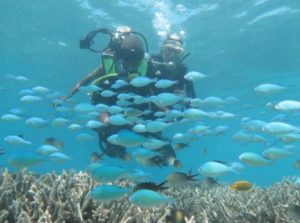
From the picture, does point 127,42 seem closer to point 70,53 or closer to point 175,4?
point 175,4

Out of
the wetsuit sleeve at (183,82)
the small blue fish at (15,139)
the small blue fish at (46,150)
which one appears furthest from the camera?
the wetsuit sleeve at (183,82)

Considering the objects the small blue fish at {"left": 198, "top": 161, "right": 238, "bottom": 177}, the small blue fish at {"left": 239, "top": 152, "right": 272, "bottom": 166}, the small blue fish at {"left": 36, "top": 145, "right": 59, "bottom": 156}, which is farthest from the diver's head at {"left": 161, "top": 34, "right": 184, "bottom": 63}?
the small blue fish at {"left": 198, "top": 161, "right": 238, "bottom": 177}

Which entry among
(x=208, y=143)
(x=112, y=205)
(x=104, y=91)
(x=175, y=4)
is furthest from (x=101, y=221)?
(x=208, y=143)

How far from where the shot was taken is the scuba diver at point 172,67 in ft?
33.2

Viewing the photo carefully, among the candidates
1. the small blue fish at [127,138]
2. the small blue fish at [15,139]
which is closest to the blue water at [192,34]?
the small blue fish at [15,139]

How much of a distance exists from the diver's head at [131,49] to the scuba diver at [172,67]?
2.90 ft

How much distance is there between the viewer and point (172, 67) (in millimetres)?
10125

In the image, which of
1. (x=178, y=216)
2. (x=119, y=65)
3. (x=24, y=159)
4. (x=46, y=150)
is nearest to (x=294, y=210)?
(x=178, y=216)

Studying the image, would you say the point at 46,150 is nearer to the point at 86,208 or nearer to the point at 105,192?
the point at 86,208

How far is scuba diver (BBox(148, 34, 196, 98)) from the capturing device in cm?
1013

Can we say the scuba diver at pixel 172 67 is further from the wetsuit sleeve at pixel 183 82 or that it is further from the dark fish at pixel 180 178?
the dark fish at pixel 180 178

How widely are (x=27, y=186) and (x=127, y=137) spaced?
182cm

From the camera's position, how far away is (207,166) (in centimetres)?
609

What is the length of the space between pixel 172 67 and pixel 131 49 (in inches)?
61.8
